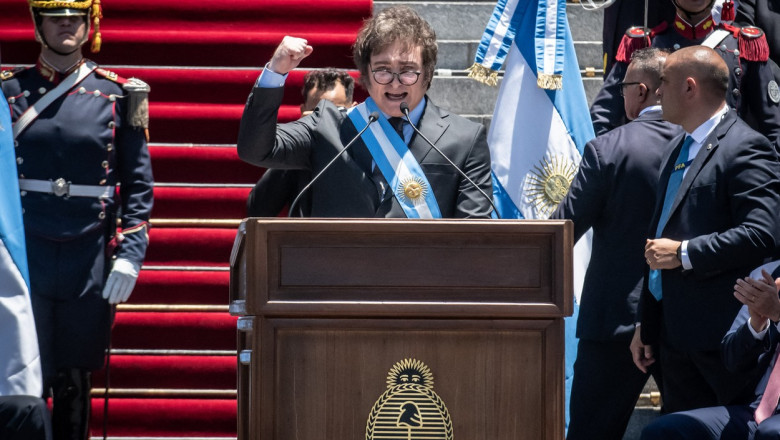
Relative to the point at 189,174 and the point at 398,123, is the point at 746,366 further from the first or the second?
the point at 189,174

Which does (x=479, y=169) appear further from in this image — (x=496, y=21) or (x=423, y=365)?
(x=496, y=21)

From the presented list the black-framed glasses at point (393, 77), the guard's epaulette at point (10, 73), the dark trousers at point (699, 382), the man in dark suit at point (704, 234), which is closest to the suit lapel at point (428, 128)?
the black-framed glasses at point (393, 77)

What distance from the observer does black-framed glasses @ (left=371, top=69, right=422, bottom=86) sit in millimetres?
3236

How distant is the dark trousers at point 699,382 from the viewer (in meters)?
3.47

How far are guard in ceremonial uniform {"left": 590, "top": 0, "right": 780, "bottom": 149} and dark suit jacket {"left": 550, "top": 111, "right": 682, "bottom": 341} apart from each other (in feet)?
2.07

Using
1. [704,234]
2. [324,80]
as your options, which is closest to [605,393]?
[704,234]

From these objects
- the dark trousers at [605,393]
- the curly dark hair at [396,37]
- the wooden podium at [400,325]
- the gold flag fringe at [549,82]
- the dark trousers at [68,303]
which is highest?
the curly dark hair at [396,37]

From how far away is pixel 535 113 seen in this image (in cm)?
492

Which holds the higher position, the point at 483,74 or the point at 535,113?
the point at 483,74

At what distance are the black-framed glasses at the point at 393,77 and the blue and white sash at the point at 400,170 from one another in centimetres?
10

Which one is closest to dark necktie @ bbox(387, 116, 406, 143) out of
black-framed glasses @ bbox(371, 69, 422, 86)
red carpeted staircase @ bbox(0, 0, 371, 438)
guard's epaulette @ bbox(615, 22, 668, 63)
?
black-framed glasses @ bbox(371, 69, 422, 86)

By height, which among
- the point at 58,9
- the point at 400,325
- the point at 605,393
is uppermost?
the point at 58,9

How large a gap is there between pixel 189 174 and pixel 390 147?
2703 mm

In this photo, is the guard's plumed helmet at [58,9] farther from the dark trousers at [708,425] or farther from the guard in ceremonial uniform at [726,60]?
the dark trousers at [708,425]
